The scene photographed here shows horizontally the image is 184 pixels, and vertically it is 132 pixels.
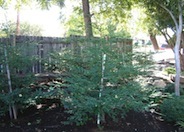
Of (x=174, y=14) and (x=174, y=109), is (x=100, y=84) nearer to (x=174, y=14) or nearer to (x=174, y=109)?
(x=174, y=109)

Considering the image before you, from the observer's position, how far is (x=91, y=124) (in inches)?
150

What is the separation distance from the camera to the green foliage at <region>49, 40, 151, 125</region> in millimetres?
3296

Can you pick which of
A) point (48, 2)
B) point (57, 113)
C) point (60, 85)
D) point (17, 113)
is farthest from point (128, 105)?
point (48, 2)

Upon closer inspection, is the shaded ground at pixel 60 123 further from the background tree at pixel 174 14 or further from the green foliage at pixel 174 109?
the background tree at pixel 174 14

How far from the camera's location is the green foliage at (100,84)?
10.8 ft

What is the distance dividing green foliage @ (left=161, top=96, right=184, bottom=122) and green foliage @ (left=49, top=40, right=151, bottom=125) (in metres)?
0.92

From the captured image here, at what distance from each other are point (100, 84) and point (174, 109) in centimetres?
156

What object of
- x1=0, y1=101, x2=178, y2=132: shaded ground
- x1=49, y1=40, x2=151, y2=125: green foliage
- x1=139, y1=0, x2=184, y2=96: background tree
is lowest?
x1=0, y1=101, x2=178, y2=132: shaded ground

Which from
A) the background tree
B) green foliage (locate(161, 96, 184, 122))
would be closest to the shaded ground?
green foliage (locate(161, 96, 184, 122))

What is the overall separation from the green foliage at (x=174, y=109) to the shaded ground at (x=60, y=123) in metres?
0.17

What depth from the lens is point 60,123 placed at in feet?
12.4

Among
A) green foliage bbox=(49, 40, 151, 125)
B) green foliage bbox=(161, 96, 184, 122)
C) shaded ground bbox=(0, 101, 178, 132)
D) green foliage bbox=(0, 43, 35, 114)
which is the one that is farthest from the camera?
green foliage bbox=(161, 96, 184, 122)

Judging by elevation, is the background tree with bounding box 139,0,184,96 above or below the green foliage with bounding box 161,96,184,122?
above

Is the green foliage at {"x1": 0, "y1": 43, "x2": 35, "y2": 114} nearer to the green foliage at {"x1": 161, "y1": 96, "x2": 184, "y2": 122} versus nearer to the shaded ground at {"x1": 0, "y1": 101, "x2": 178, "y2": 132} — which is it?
the shaded ground at {"x1": 0, "y1": 101, "x2": 178, "y2": 132}
